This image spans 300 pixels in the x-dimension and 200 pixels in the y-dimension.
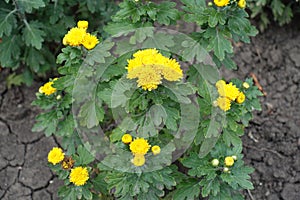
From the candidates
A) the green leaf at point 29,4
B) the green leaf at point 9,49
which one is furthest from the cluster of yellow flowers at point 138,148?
the green leaf at point 9,49

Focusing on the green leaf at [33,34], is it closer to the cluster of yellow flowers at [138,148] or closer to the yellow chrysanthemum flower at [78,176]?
the yellow chrysanthemum flower at [78,176]

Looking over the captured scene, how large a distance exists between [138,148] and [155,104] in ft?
1.16

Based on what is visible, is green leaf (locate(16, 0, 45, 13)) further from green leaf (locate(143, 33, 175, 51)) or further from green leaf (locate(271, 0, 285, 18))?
green leaf (locate(271, 0, 285, 18))

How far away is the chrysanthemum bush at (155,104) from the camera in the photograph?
3227 millimetres

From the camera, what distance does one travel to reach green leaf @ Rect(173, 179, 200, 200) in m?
3.56

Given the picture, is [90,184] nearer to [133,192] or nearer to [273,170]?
[133,192]

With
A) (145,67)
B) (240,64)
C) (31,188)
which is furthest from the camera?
(240,64)

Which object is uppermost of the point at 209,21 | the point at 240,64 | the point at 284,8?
the point at 209,21

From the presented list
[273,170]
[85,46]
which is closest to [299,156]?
[273,170]

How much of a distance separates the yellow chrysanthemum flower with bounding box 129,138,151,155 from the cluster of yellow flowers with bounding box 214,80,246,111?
63cm

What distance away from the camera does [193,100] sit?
3961 millimetres

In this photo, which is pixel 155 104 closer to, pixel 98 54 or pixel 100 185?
pixel 98 54

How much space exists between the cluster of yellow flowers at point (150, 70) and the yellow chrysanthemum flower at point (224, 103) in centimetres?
47

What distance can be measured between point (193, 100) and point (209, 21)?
77 centimetres
